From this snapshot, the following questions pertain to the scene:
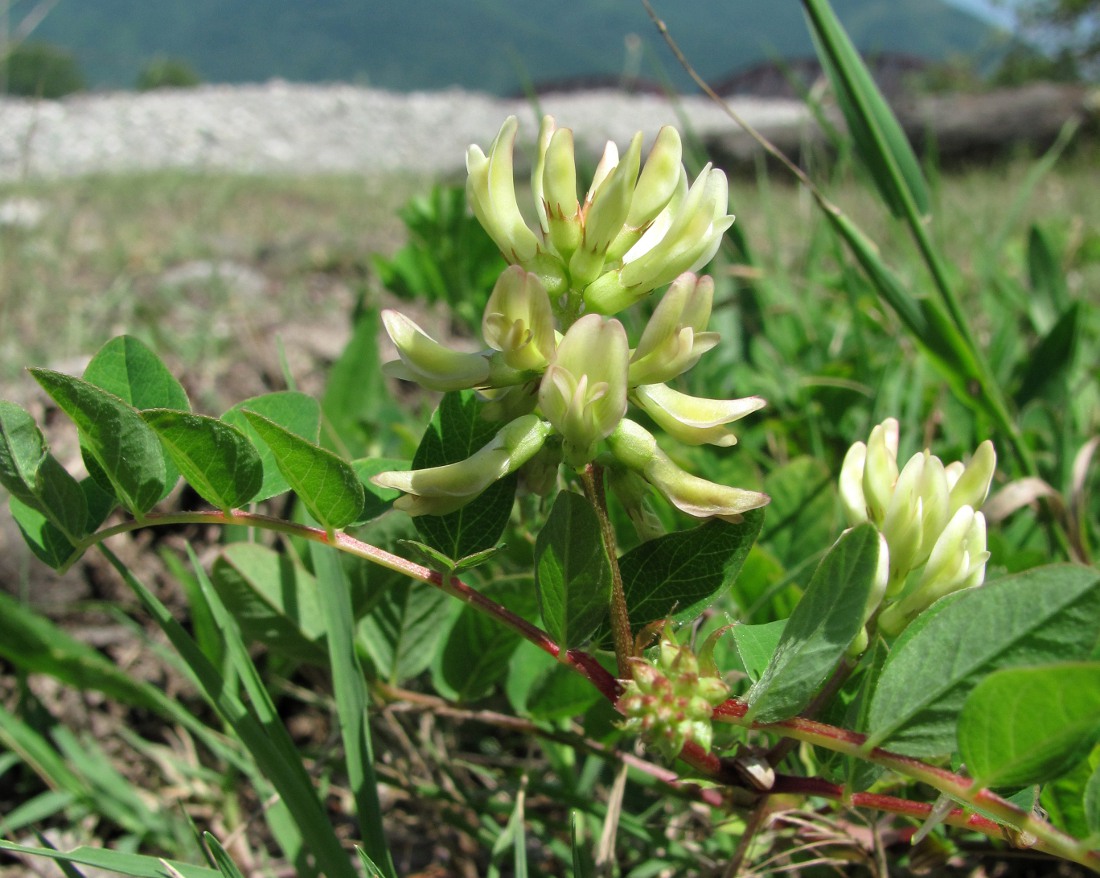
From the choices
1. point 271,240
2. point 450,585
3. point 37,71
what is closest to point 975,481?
point 450,585

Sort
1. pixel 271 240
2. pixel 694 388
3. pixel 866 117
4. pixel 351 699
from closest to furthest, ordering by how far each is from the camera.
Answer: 1. pixel 351 699
2. pixel 866 117
3. pixel 694 388
4. pixel 271 240

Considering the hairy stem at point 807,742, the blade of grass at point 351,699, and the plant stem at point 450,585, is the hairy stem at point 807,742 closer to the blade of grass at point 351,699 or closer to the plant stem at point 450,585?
the plant stem at point 450,585

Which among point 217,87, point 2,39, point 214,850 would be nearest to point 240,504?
point 214,850

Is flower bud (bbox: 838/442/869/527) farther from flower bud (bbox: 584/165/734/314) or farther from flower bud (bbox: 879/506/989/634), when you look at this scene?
flower bud (bbox: 584/165/734/314)

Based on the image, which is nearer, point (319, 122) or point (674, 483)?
point (674, 483)

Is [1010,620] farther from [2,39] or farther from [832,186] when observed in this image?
[2,39]

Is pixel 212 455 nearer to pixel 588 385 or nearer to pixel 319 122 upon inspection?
pixel 588 385

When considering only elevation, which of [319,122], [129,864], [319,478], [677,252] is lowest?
[129,864]
